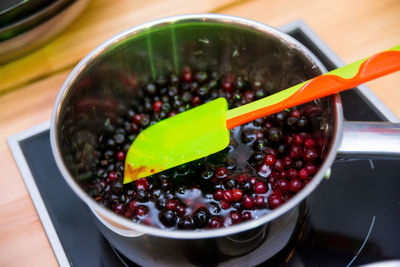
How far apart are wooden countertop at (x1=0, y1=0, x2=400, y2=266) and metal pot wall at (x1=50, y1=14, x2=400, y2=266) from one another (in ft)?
0.48

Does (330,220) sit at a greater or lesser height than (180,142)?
lesser

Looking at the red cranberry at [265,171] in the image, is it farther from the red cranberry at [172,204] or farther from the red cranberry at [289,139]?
the red cranberry at [172,204]

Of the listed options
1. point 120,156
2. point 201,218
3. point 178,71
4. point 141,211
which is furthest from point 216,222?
point 178,71

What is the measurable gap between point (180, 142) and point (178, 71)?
208 mm

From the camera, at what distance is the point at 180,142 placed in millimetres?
716

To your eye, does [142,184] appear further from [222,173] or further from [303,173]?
[303,173]

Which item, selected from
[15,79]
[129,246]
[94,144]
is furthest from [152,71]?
[129,246]

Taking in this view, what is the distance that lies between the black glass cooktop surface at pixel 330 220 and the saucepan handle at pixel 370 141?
0.14 meters

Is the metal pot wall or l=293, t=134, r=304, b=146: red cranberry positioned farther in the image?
l=293, t=134, r=304, b=146: red cranberry

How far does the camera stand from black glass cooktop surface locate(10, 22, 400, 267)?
0.63m

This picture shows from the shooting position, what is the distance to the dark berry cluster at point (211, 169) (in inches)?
27.0

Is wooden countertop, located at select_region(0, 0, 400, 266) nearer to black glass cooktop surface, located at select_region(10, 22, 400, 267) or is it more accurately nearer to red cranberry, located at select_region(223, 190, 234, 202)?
black glass cooktop surface, located at select_region(10, 22, 400, 267)

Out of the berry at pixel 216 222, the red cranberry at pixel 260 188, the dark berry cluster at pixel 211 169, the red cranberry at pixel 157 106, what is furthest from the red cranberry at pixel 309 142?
the red cranberry at pixel 157 106

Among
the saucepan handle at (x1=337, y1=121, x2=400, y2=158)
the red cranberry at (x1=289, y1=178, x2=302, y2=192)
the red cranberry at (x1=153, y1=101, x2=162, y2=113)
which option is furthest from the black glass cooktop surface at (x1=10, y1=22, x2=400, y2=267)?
the red cranberry at (x1=153, y1=101, x2=162, y2=113)
